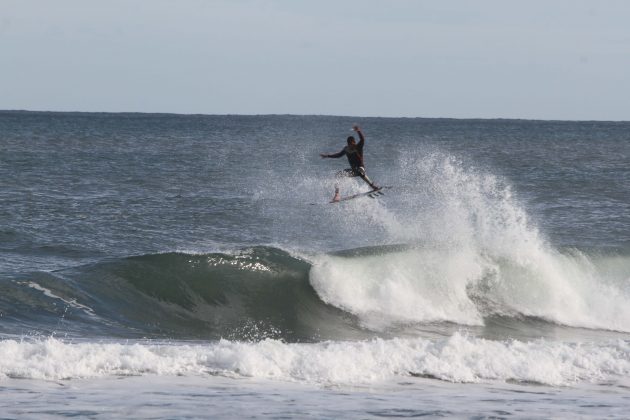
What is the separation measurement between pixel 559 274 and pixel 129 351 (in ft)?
40.4

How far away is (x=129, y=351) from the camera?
579 inches

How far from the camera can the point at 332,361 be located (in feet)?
48.4

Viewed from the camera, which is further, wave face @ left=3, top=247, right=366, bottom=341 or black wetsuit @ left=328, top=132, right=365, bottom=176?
wave face @ left=3, top=247, right=366, bottom=341

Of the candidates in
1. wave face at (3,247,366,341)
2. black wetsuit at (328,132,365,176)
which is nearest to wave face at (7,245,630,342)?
A: wave face at (3,247,366,341)

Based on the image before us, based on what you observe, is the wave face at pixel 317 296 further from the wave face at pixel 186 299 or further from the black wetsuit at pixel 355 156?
the black wetsuit at pixel 355 156

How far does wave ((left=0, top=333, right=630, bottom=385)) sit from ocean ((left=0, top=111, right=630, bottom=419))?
0.04 meters

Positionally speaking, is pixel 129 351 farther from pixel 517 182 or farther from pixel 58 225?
pixel 517 182

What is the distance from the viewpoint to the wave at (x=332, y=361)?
1410 cm

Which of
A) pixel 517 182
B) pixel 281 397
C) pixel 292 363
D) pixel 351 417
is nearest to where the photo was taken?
pixel 351 417

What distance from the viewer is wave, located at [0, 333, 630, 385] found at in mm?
14102

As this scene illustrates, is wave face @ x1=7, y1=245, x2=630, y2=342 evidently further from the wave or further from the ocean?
the wave

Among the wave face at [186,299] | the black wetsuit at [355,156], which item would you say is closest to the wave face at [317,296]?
the wave face at [186,299]

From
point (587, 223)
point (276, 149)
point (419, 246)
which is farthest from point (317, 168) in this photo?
point (419, 246)

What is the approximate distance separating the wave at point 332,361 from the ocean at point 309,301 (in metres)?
0.04
